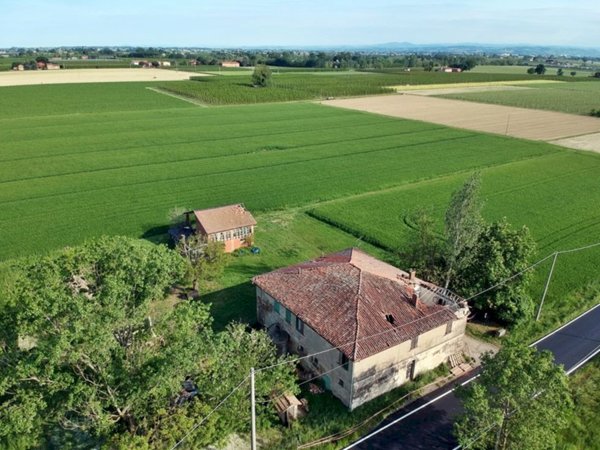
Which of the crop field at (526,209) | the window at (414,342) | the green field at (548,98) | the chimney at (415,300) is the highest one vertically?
the green field at (548,98)

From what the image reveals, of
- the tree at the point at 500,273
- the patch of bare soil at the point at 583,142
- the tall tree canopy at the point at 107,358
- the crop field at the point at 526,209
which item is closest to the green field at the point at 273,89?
the patch of bare soil at the point at 583,142

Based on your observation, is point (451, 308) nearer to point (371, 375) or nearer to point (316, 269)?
point (371, 375)

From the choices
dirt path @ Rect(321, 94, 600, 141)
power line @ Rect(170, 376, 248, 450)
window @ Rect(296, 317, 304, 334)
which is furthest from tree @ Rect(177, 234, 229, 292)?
dirt path @ Rect(321, 94, 600, 141)

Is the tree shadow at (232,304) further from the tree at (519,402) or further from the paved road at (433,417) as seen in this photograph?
the tree at (519,402)

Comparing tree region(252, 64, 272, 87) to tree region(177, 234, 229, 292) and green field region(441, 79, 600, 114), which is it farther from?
tree region(177, 234, 229, 292)

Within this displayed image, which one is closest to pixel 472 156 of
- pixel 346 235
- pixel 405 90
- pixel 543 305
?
pixel 346 235

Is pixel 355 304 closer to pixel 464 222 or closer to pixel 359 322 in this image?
Result: pixel 359 322
